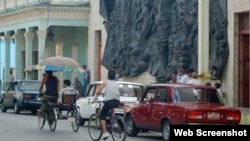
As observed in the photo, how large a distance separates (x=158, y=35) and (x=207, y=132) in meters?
22.8

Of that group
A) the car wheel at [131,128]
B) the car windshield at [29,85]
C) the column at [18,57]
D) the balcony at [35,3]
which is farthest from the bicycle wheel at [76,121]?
the column at [18,57]

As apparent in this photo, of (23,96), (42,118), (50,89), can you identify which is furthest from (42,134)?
(23,96)

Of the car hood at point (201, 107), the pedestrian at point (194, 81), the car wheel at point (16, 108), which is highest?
the pedestrian at point (194, 81)

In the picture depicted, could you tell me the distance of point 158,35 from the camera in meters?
32.1

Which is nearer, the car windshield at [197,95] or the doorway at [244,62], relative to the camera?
the car windshield at [197,95]

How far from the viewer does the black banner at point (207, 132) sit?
913 centimetres

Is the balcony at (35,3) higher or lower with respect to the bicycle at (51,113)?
higher

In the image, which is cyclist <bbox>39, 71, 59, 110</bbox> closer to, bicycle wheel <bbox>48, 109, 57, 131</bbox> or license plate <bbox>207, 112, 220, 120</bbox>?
bicycle wheel <bbox>48, 109, 57, 131</bbox>

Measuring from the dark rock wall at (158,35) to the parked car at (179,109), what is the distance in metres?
7.78

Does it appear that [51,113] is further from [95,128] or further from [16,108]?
[16,108]

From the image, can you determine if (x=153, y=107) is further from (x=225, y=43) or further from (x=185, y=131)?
(x=185, y=131)

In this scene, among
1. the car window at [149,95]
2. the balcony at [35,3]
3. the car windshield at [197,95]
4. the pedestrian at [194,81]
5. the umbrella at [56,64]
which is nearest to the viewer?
the car windshield at [197,95]

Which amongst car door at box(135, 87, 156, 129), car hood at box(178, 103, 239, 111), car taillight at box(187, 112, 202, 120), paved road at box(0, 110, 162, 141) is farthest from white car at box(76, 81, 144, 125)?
car taillight at box(187, 112, 202, 120)

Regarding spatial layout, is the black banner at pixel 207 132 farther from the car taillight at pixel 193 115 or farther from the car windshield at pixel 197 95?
the car windshield at pixel 197 95
